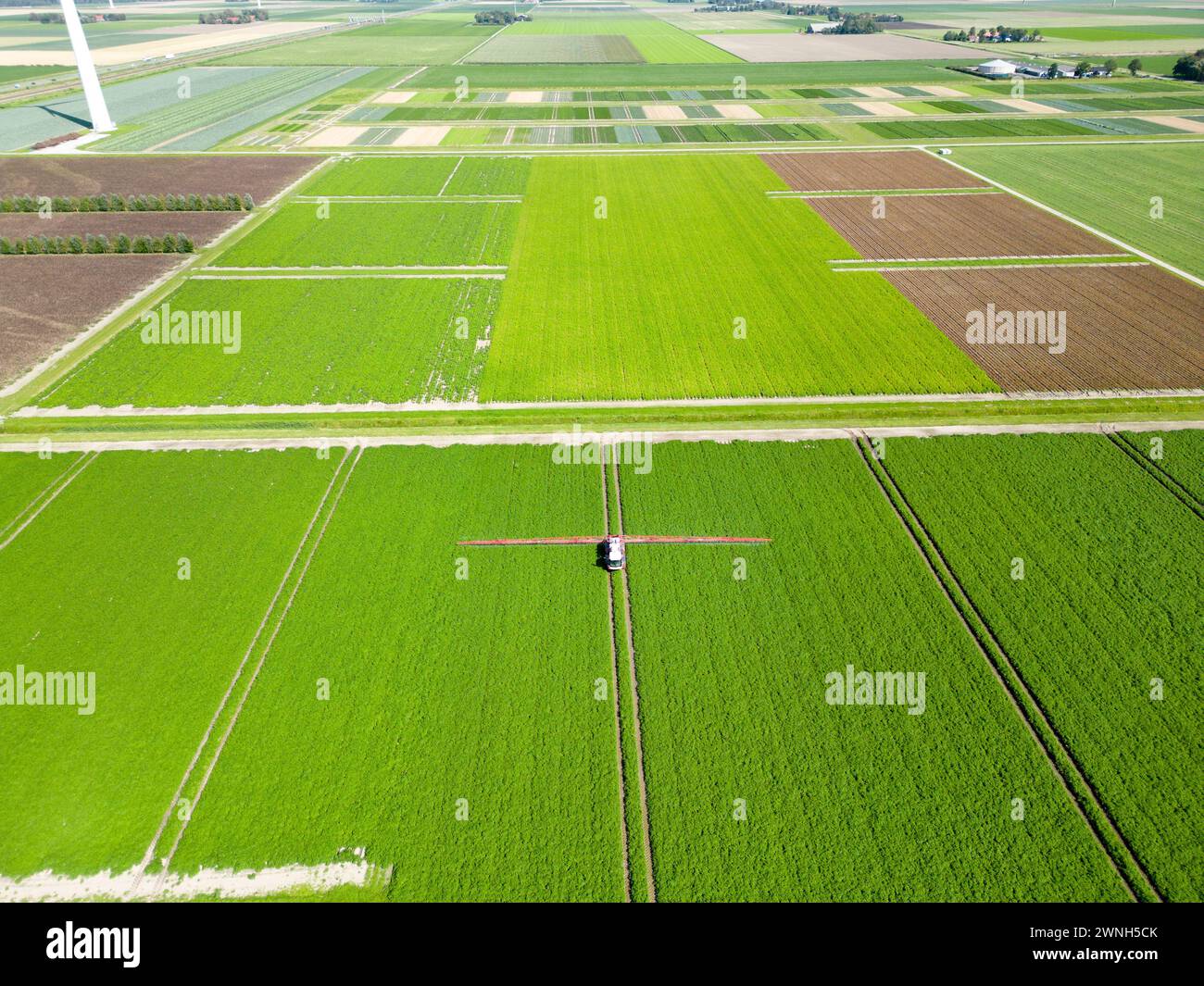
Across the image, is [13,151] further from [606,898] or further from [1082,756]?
[1082,756]

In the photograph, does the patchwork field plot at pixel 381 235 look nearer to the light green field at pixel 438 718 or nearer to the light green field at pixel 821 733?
the light green field at pixel 438 718

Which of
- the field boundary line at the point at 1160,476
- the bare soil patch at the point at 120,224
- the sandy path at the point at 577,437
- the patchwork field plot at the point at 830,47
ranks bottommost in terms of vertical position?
the field boundary line at the point at 1160,476

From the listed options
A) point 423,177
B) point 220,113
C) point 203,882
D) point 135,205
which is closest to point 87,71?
point 220,113

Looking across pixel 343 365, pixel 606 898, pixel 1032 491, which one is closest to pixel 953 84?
pixel 1032 491

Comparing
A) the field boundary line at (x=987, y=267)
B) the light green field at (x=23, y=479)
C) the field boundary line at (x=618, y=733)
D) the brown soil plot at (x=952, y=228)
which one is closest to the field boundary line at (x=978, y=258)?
the brown soil plot at (x=952, y=228)

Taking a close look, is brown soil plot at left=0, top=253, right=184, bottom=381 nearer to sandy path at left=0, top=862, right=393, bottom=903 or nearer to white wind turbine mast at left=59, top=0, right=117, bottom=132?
sandy path at left=0, top=862, right=393, bottom=903

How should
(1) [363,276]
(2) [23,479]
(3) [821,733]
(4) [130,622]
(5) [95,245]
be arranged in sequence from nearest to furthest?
(3) [821,733]
(4) [130,622]
(2) [23,479]
(1) [363,276]
(5) [95,245]

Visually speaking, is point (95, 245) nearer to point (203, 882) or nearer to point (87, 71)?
point (87, 71)
